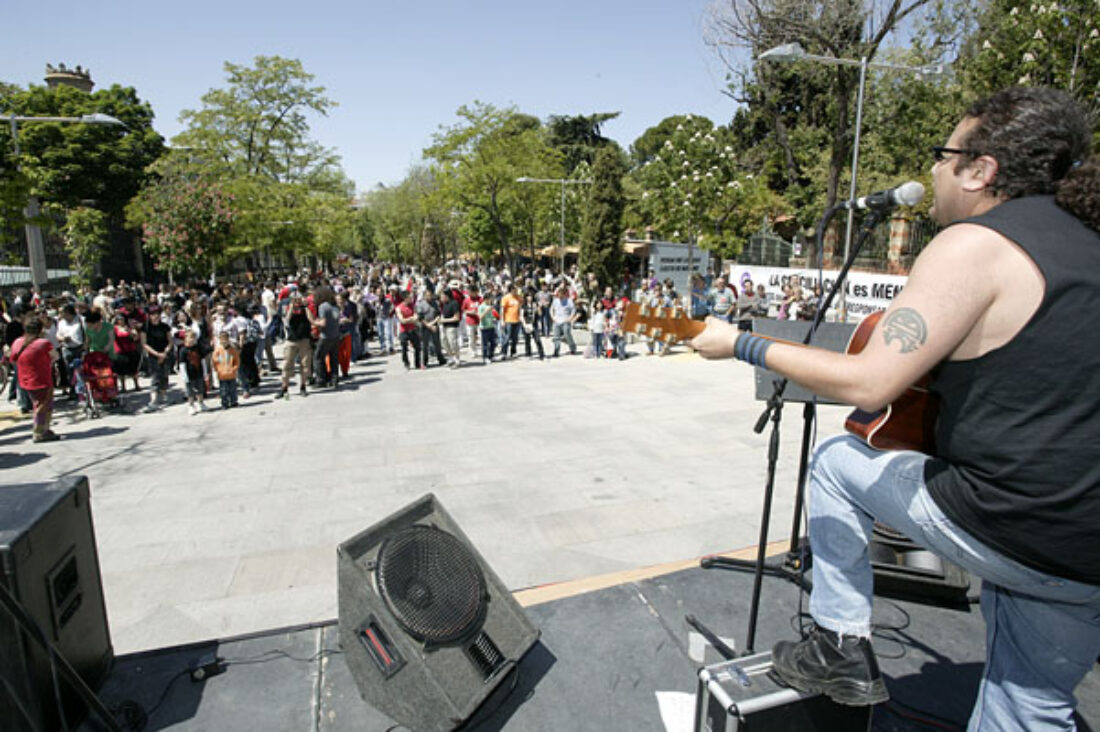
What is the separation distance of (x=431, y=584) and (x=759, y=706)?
1.35 metres

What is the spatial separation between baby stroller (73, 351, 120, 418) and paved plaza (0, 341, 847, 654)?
1.01 feet

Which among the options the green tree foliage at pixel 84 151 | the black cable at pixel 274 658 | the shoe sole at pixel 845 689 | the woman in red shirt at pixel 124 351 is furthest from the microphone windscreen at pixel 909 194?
the green tree foliage at pixel 84 151

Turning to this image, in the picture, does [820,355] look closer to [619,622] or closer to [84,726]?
[619,622]

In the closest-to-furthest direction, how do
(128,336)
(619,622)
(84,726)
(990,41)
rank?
(84,726) < (619,622) < (128,336) < (990,41)

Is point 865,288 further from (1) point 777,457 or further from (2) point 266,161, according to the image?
(2) point 266,161

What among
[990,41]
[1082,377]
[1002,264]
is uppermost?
[990,41]

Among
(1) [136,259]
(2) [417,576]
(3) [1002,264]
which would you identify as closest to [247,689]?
(2) [417,576]

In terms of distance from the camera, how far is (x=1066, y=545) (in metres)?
1.54

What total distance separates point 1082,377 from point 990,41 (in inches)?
1059

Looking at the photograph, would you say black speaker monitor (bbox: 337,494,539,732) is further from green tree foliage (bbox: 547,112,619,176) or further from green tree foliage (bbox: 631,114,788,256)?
green tree foliage (bbox: 547,112,619,176)

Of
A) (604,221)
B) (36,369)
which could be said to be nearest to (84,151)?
(604,221)

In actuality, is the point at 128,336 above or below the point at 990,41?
below

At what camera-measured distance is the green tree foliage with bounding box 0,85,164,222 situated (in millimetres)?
39719

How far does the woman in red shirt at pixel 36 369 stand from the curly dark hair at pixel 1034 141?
11.1 m
